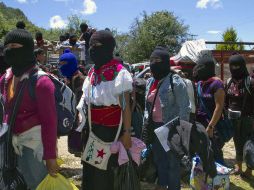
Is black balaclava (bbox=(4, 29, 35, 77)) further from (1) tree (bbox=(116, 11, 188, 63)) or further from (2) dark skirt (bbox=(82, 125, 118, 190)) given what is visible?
(1) tree (bbox=(116, 11, 188, 63))

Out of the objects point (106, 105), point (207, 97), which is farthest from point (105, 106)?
point (207, 97)

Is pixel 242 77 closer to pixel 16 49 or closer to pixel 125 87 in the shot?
pixel 125 87

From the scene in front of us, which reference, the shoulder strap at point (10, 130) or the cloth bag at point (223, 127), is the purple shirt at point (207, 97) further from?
the shoulder strap at point (10, 130)

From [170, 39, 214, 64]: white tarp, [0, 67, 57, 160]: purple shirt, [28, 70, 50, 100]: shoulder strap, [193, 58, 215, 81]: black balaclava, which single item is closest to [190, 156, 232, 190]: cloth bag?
[193, 58, 215, 81]: black balaclava

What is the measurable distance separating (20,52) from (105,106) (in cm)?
111

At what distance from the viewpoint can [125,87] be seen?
3.89m

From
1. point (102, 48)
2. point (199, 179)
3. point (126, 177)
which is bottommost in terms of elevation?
point (199, 179)

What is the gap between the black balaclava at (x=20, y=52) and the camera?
10.6 ft

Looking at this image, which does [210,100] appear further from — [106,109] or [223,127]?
[106,109]

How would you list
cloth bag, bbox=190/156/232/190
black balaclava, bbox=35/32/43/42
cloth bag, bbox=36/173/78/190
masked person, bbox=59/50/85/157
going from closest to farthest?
cloth bag, bbox=36/173/78/190 → cloth bag, bbox=190/156/232/190 → masked person, bbox=59/50/85/157 → black balaclava, bbox=35/32/43/42

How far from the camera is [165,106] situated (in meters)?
4.69

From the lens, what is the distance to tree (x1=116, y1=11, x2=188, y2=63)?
38.7m

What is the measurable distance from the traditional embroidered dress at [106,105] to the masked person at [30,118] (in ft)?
2.87

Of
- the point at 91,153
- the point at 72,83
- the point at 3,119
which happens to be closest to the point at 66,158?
the point at 72,83
